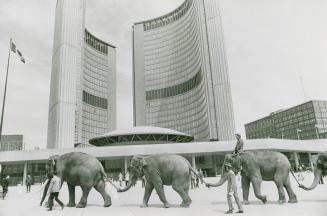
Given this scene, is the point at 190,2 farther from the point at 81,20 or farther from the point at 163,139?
the point at 163,139

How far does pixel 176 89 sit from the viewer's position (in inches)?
5950

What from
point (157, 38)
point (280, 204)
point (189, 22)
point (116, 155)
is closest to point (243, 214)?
point (280, 204)

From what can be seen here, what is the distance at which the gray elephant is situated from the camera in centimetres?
1298

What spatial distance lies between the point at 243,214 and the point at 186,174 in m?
3.50

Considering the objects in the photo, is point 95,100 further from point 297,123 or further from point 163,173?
point 163,173

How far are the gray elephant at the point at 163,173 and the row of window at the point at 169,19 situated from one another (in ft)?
448

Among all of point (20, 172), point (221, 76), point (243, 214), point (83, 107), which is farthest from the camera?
point (83, 107)

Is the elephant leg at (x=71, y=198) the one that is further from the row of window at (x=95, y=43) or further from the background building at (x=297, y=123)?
the row of window at (x=95, y=43)

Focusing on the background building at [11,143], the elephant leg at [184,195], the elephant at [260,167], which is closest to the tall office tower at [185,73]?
the background building at [11,143]

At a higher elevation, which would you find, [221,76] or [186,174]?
[221,76]

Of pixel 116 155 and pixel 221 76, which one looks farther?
pixel 221 76

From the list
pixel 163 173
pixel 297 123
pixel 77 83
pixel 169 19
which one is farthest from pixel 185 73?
pixel 163 173

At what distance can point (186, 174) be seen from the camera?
13156 millimetres

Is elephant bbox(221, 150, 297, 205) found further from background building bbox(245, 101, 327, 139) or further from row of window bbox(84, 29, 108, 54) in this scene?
row of window bbox(84, 29, 108, 54)
